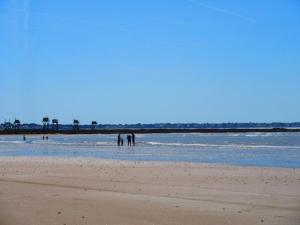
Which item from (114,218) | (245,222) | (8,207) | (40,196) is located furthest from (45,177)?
(245,222)

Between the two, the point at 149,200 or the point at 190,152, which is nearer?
the point at 149,200

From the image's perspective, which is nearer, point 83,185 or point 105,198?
point 105,198

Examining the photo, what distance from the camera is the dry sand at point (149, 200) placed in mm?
9445

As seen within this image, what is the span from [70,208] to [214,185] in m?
6.00

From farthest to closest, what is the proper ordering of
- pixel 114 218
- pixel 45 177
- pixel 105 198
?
pixel 45 177, pixel 105 198, pixel 114 218

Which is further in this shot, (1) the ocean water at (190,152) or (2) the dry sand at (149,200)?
(1) the ocean water at (190,152)

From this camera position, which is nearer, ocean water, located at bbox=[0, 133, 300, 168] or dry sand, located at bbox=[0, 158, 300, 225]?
dry sand, located at bbox=[0, 158, 300, 225]

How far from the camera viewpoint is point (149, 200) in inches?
467

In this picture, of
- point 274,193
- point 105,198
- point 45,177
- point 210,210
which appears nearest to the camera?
point 210,210

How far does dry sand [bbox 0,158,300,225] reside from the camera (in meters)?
9.45

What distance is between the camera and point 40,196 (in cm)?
1245

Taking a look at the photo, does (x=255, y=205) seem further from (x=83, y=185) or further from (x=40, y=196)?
(x=83, y=185)

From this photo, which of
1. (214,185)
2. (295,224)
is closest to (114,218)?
(295,224)

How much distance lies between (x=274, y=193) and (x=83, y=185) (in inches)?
214
